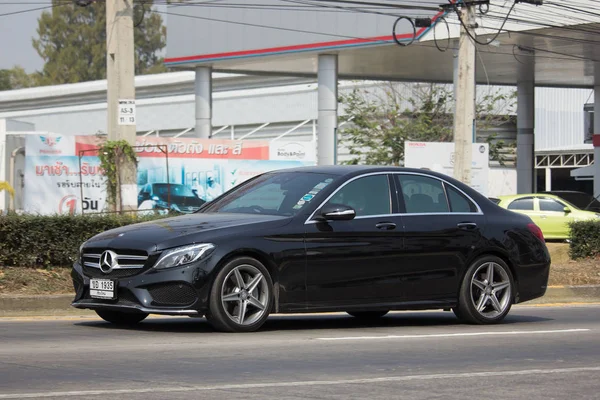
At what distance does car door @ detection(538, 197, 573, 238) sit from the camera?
3153cm

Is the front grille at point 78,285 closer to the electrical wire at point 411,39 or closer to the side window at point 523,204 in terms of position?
the electrical wire at point 411,39

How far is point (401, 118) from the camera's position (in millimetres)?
52844

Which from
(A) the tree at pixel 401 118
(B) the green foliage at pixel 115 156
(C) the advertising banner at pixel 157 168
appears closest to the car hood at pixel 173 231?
(B) the green foliage at pixel 115 156

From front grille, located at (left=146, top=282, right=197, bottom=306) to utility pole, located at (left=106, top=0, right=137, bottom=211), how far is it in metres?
8.32

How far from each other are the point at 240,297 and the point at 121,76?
8691mm

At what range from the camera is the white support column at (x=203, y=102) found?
37.6 meters

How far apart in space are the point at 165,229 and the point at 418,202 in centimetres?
272

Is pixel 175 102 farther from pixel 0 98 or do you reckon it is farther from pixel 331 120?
pixel 331 120

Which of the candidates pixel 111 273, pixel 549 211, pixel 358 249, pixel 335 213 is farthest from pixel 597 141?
pixel 111 273

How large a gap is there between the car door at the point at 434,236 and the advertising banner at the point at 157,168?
14502 mm

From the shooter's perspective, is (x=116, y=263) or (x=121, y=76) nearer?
(x=116, y=263)

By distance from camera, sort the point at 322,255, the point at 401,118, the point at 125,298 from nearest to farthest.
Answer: the point at 125,298
the point at 322,255
the point at 401,118

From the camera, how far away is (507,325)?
11.9 metres

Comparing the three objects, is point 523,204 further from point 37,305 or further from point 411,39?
point 37,305
